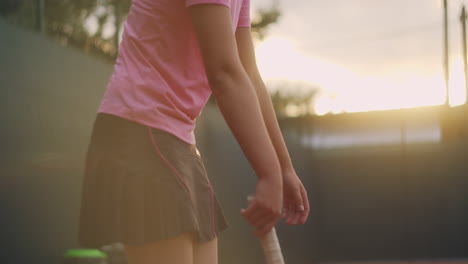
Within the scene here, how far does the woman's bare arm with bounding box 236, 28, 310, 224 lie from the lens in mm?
1288

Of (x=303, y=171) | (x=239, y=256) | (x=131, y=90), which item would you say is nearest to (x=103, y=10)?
(x=303, y=171)

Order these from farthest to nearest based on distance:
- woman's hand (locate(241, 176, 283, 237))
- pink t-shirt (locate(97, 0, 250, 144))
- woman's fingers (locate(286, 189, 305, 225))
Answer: woman's fingers (locate(286, 189, 305, 225))
pink t-shirt (locate(97, 0, 250, 144))
woman's hand (locate(241, 176, 283, 237))

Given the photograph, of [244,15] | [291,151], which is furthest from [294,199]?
Answer: [291,151]

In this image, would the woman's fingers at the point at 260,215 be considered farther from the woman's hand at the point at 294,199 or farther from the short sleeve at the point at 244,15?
the short sleeve at the point at 244,15

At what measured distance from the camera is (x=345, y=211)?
10.9 m

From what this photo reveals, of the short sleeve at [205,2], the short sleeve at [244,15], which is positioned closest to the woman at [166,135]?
the short sleeve at [205,2]

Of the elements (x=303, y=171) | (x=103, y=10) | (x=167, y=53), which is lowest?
(x=303, y=171)

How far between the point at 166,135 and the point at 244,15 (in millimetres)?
385

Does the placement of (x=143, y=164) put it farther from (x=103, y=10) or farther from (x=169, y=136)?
(x=103, y=10)

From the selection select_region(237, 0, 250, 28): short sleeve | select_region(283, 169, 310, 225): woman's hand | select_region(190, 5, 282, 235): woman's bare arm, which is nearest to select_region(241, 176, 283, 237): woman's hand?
select_region(190, 5, 282, 235): woman's bare arm

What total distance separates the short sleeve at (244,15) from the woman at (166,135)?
0.47 feet

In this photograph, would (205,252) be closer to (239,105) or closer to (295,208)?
(295,208)

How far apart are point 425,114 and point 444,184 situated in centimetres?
136

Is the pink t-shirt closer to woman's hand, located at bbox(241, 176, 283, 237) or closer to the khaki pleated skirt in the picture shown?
the khaki pleated skirt
